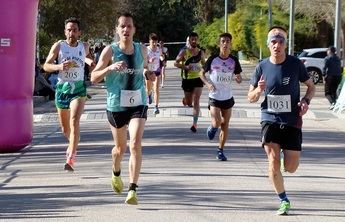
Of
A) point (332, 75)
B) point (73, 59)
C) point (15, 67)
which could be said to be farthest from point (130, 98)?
point (332, 75)

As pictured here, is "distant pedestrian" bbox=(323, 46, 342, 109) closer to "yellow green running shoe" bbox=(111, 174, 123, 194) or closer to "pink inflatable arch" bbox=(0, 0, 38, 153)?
"pink inflatable arch" bbox=(0, 0, 38, 153)

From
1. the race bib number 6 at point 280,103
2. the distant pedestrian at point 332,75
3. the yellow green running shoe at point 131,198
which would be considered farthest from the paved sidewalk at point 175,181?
the distant pedestrian at point 332,75

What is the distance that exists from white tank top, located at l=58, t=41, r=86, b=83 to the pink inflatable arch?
6.73ft

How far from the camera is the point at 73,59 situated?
40.3 feet

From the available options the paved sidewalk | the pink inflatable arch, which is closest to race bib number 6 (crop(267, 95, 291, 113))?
the paved sidewalk

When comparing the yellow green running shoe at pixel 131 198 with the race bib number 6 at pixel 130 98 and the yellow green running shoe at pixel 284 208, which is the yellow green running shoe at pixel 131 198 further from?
the yellow green running shoe at pixel 284 208

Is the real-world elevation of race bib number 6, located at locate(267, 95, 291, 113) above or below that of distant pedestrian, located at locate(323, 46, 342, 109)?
above

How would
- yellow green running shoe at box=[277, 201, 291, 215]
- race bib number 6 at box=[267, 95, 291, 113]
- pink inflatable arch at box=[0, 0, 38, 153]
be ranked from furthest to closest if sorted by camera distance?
pink inflatable arch at box=[0, 0, 38, 153], race bib number 6 at box=[267, 95, 291, 113], yellow green running shoe at box=[277, 201, 291, 215]

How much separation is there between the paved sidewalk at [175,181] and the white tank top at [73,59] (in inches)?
49.9

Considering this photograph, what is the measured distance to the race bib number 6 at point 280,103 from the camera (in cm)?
884

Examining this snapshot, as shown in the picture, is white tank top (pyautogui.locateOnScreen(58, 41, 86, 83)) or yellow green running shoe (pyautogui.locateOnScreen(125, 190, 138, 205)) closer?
yellow green running shoe (pyautogui.locateOnScreen(125, 190, 138, 205))

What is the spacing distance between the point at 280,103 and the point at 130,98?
5.57ft

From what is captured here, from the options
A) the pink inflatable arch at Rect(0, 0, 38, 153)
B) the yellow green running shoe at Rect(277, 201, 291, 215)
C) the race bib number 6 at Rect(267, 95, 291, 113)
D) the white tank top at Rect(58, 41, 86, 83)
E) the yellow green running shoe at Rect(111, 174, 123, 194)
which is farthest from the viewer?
the pink inflatable arch at Rect(0, 0, 38, 153)

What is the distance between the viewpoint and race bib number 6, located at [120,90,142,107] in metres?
9.64
